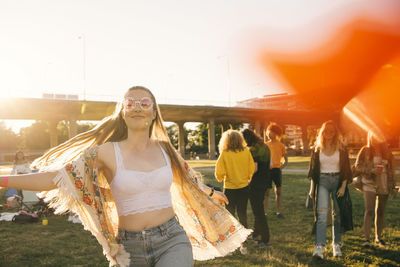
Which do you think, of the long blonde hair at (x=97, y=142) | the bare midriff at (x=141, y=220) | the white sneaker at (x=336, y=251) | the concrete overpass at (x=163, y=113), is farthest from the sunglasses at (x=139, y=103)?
the concrete overpass at (x=163, y=113)

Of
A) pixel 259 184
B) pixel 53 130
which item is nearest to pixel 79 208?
pixel 259 184

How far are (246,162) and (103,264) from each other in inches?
121

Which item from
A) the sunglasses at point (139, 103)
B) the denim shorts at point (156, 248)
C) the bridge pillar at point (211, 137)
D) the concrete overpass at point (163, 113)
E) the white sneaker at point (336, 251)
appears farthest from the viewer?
the bridge pillar at point (211, 137)

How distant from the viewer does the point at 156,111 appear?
11.0 feet

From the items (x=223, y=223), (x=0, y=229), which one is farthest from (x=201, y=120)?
(x=223, y=223)

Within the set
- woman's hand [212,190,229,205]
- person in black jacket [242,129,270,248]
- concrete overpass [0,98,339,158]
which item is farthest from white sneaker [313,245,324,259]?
concrete overpass [0,98,339,158]

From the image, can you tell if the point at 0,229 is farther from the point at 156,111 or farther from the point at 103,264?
the point at 156,111

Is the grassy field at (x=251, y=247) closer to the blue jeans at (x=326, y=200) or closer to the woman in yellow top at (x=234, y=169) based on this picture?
the blue jeans at (x=326, y=200)

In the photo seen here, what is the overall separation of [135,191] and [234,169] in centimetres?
403

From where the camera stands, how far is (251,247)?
22.4 ft

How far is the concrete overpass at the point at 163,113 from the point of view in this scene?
1743 inches

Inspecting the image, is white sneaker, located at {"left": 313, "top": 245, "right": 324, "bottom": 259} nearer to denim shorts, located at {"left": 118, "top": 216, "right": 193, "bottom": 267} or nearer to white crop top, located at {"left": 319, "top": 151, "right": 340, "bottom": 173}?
white crop top, located at {"left": 319, "top": 151, "right": 340, "bottom": 173}

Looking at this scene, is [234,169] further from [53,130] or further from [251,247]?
[53,130]

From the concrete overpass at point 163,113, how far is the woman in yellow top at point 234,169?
4049cm
